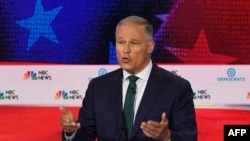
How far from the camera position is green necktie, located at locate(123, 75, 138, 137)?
2154 millimetres

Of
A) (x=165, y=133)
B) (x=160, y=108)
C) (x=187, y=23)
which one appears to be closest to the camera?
(x=165, y=133)

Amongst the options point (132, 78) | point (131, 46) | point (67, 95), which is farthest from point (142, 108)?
point (67, 95)

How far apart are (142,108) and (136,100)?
85 millimetres

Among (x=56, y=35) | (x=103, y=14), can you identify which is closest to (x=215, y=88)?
(x=103, y=14)

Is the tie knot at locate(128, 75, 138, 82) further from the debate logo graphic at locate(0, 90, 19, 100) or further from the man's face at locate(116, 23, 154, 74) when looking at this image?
the debate logo graphic at locate(0, 90, 19, 100)

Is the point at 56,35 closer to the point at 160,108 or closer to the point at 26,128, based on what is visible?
the point at 26,128

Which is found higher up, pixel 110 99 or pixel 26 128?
pixel 110 99

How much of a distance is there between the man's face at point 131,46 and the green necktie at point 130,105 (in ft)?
0.19

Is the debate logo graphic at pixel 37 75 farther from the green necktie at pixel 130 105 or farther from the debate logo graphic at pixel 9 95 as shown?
the green necktie at pixel 130 105

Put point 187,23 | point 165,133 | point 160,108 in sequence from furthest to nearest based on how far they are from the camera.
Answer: point 187,23, point 160,108, point 165,133

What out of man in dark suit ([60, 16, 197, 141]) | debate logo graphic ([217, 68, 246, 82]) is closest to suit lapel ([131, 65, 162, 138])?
man in dark suit ([60, 16, 197, 141])

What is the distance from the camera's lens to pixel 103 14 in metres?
3.29

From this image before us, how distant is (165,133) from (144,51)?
1.49ft

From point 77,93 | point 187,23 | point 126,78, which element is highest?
point 187,23
